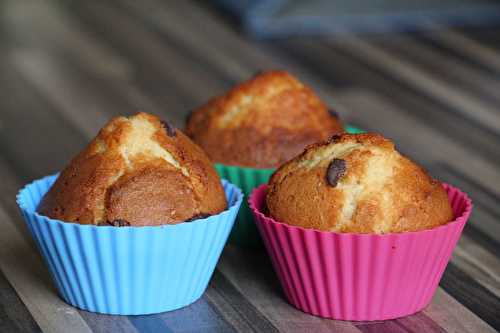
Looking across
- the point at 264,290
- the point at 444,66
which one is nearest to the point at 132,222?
the point at 264,290

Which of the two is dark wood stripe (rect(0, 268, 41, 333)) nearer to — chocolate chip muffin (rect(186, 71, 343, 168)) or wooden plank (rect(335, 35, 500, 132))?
chocolate chip muffin (rect(186, 71, 343, 168))

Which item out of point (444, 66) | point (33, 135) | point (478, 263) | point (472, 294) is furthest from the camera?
point (444, 66)

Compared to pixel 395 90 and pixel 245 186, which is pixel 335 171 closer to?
pixel 245 186

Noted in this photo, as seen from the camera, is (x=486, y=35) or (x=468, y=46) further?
(x=486, y=35)

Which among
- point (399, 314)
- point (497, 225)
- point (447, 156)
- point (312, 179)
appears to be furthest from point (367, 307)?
point (447, 156)

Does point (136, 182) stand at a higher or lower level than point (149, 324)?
higher

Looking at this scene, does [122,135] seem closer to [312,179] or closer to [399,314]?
[312,179]
